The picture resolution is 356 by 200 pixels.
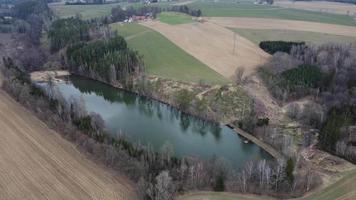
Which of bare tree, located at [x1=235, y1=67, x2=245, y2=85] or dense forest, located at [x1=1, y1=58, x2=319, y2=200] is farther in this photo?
bare tree, located at [x1=235, y1=67, x2=245, y2=85]

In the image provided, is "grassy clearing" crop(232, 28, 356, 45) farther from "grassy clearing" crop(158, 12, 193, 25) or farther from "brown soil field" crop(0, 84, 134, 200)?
"brown soil field" crop(0, 84, 134, 200)

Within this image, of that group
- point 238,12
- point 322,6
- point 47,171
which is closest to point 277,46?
point 238,12

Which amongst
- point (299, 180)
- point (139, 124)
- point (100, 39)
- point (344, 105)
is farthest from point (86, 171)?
point (100, 39)

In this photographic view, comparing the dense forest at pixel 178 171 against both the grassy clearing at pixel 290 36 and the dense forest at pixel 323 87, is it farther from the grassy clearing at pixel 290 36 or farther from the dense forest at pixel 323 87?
the grassy clearing at pixel 290 36

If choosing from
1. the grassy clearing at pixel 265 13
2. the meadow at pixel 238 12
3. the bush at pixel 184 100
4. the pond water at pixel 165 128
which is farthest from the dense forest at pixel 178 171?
the meadow at pixel 238 12

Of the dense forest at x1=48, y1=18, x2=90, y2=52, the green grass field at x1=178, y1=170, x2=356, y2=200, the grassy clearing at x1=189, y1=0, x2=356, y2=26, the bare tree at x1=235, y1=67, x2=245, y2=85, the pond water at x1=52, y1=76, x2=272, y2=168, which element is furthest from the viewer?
the grassy clearing at x1=189, y1=0, x2=356, y2=26

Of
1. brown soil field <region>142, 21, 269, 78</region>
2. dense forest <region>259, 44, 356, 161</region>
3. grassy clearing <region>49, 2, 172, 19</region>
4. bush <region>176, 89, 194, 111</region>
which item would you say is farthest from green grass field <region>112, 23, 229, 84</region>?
grassy clearing <region>49, 2, 172, 19</region>
